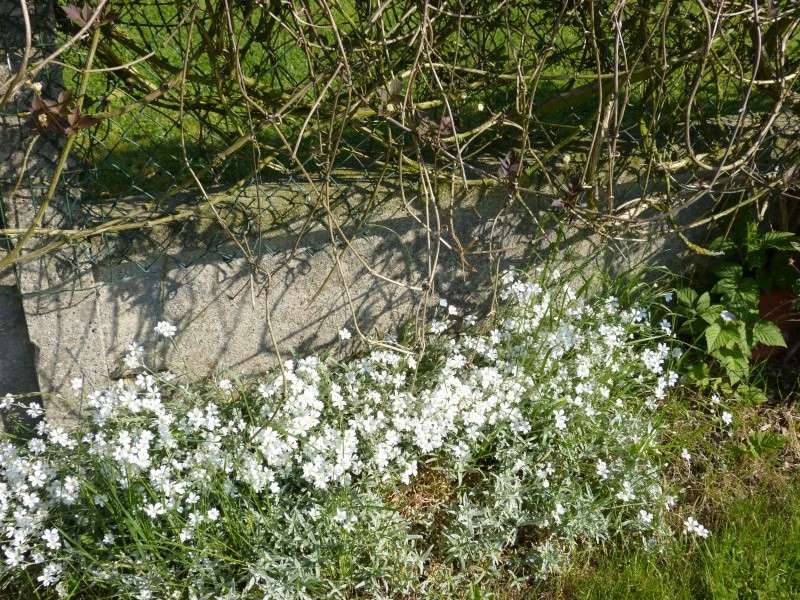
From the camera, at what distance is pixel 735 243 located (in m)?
3.90

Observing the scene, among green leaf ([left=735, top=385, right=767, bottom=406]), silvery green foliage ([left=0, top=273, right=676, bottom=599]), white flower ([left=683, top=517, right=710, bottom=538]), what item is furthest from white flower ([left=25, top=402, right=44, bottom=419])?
green leaf ([left=735, top=385, right=767, bottom=406])

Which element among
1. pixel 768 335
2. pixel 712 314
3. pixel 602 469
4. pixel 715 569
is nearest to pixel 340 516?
pixel 602 469

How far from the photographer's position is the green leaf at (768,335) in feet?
12.1

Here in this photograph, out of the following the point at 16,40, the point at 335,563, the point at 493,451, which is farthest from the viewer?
the point at 493,451

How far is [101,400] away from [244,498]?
2.04 feet

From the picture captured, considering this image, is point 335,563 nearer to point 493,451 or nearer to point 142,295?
point 493,451

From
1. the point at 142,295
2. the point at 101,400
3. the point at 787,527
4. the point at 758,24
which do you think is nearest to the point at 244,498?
the point at 101,400

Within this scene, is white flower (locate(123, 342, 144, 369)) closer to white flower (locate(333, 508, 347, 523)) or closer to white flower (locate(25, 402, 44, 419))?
white flower (locate(25, 402, 44, 419))

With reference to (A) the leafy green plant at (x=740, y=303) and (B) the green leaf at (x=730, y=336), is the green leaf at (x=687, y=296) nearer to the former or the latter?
(A) the leafy green plant at (x=740, y=303)

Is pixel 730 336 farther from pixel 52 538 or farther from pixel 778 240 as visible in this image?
pixel 52 538

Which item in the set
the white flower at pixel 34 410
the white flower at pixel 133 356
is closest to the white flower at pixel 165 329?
the white flower at pixel 133 356

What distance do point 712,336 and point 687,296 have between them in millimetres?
233

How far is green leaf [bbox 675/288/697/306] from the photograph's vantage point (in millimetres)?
3795

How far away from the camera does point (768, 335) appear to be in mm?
3691
